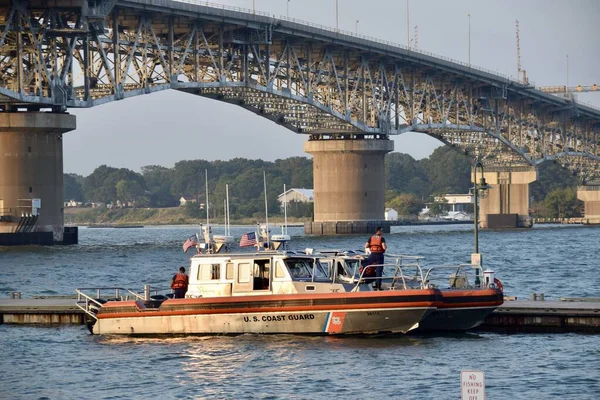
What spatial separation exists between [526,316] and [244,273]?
8.76 metres

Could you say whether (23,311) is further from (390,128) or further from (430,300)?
(390,128)

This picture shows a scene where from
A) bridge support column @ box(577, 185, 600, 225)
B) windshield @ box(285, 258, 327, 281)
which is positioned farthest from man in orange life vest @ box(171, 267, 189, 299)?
bridge support column @ box(577, 185, 600, 225)

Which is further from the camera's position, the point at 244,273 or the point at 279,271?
the point at 244,273

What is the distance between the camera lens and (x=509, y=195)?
17450cm

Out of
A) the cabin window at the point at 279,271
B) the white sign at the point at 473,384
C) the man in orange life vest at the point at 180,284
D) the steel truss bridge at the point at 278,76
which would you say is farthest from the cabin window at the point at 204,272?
the steel truss bridge at the point at 278,76

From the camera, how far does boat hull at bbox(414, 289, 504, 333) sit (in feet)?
134

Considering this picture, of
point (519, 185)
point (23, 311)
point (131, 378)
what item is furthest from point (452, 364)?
point (519, 185)

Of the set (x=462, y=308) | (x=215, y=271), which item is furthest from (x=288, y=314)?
(x=462, y=308)

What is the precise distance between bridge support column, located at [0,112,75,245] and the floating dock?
170 ft

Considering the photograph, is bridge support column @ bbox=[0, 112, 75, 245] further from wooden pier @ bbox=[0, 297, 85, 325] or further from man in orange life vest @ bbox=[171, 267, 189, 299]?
man in orange life vest @ bbox=[171, 267, 189, 299]

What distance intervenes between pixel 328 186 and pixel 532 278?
68.2 meters

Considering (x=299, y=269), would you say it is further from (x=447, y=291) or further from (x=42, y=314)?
(x=42, y=314)

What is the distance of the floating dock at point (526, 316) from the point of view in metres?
42.4

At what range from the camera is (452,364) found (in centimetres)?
3709
